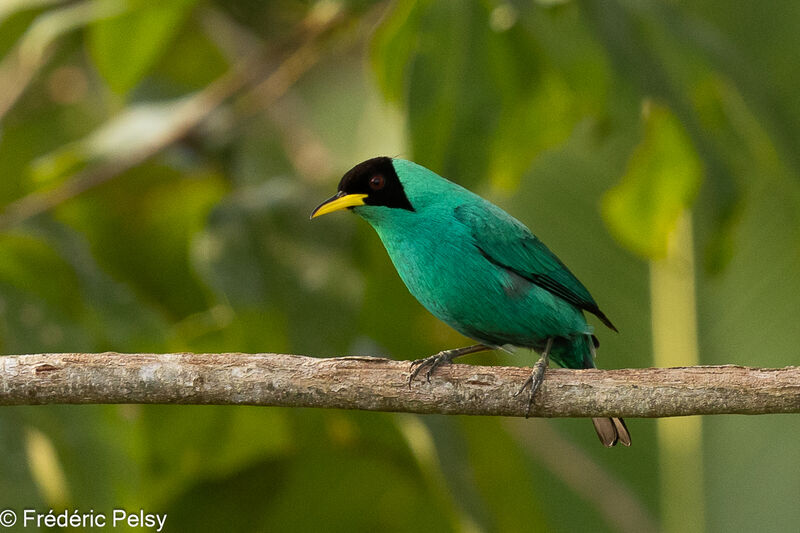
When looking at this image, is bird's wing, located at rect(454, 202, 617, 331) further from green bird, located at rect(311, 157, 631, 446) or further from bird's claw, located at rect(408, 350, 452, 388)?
bird's claw, located at rect(408, 350, 452, 388)

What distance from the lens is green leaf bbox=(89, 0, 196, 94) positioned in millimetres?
3965

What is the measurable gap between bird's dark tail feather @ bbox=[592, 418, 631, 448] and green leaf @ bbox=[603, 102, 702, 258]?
751 mm

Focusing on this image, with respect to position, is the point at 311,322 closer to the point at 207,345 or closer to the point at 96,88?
the point at 207,345

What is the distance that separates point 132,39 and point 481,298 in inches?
66.4

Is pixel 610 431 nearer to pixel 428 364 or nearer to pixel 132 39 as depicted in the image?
pixel 428 364

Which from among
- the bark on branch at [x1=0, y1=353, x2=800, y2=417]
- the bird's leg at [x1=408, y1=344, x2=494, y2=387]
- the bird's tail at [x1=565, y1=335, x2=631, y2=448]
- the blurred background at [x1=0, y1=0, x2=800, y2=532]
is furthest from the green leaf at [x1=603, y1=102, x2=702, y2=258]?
the bark on branch at [x1=0, y1=353, x2=800, y2=417]

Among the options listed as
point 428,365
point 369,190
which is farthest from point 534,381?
point 369,190

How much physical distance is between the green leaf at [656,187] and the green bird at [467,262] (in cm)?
48

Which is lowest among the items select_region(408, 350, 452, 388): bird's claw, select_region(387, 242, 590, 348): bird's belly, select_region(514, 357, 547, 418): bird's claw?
select_region(514, 357, 547, 418): bird's claw

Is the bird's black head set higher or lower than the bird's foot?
higher

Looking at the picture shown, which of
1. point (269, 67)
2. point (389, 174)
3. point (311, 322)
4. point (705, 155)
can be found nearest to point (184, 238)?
point (269, 67)

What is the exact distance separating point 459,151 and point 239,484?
7.31 ft

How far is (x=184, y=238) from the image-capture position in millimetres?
5375

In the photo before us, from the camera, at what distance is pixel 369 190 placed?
11.9 ft
